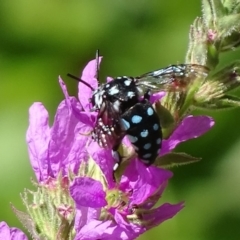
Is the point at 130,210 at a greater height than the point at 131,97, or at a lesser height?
lesser

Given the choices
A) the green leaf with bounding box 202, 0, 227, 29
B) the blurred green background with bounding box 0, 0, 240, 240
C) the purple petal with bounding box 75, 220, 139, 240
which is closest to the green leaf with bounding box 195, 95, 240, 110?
the green leaf with bounding box 202, 0, 227, 29

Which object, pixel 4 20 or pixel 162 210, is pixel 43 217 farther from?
pixel 4 20

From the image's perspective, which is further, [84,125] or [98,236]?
[84,125]

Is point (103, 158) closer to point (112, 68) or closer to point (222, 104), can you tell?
point (222, 104)

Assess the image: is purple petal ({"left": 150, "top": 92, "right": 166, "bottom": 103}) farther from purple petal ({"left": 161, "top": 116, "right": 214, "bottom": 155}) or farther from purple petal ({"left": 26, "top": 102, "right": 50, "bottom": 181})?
purple petal ({"left": 26, "top": 102, "right": 50, "bottom": 181})

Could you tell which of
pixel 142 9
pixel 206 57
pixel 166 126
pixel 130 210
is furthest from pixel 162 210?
pixel 142 9

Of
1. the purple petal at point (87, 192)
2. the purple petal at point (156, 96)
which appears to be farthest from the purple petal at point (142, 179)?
the purple petal at point (156, 96)

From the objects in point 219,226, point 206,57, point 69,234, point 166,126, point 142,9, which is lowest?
point 219,226
